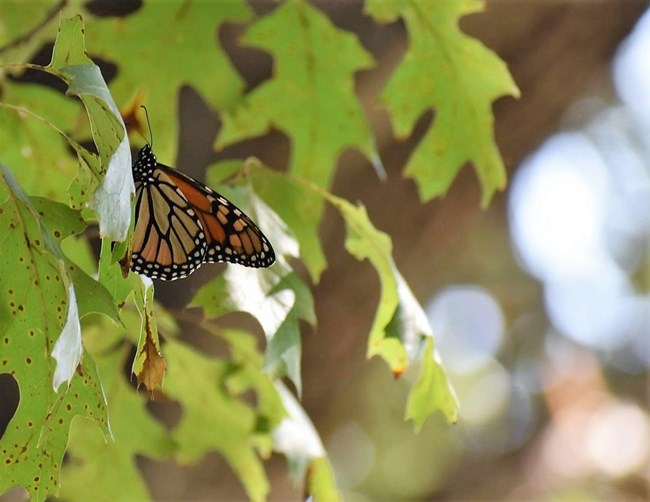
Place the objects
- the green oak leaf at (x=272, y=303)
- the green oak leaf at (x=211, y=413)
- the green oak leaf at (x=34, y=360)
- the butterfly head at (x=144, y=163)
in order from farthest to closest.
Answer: the green oak leaf at (x=211, y=413)
the butterfly head at (x=144, y=163)
the green oak leaf at (x=272, y=303)
the green oak leaf at (x=34, y=360)

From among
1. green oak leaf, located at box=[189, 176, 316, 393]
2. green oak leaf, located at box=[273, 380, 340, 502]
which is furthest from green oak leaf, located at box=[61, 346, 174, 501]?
green oak leaf, located at box=[189, 176, 316, 393]

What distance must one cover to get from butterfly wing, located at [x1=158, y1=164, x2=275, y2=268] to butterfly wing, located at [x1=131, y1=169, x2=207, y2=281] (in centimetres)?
1

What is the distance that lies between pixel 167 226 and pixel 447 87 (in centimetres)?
52

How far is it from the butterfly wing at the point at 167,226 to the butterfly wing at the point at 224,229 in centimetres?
1

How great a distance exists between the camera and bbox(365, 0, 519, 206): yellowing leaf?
1.45 metres

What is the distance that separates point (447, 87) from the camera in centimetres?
150

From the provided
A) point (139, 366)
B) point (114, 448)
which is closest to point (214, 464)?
point (114, 448)

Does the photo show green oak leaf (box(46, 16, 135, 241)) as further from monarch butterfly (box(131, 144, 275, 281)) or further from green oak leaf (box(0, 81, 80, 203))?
green oak leaf (box(0, 81, 80, 203))

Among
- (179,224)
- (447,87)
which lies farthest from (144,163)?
(447,87)

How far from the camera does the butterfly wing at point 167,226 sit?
1266 mm

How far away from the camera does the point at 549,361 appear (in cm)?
562

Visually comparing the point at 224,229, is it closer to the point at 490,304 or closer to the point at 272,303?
the point at 272,303

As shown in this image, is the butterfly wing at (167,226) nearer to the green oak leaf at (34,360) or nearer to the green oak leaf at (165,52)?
the green oak leaf at (165,52)

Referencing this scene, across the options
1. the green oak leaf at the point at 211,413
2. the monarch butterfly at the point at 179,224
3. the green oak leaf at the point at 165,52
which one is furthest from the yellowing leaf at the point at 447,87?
the green oak leaf at the point at 211,413
